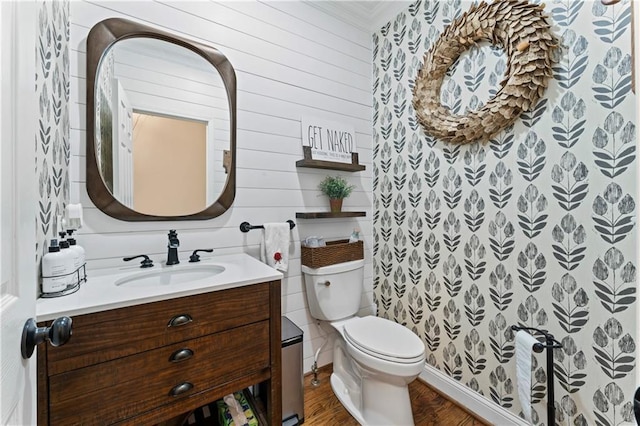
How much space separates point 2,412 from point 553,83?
78.0 inches

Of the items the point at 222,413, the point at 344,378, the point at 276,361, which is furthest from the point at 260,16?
the point at 344,378

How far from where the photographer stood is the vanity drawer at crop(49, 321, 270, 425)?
0.82 metres

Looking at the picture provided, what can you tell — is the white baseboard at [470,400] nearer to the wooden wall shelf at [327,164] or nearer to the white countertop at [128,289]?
the white countertop at [128,289]

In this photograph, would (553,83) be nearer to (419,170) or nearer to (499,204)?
(499,204)

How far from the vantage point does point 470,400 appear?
1.55 m

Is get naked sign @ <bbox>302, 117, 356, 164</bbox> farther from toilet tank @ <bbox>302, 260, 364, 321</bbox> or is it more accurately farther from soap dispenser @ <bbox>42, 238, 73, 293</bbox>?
soap dispenser @ <bbox>42, 238, 73, 293</bbox>

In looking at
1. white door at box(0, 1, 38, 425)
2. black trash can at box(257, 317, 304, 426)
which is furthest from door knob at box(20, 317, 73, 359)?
black trash can at box(257, 317, 304, 426)

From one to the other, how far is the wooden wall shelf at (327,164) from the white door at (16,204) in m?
1.32

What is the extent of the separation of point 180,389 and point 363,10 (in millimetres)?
2521

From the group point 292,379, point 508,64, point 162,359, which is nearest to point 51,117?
point 162,359

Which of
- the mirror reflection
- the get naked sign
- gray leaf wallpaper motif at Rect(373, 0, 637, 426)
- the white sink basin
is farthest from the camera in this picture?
the get naked sign

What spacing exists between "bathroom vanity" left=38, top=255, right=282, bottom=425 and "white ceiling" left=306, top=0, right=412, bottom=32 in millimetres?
1894

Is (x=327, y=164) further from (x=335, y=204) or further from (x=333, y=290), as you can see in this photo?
(x=333, y=290)

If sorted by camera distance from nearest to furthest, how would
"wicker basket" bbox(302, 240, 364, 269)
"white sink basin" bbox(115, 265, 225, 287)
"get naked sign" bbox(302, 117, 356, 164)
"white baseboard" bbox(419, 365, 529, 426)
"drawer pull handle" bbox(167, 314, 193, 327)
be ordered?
"drawer pull handle" bbox(167, 314, 193, 327) < "white sink basin" bbox(115, 265, 225, 287) < "white baseboard" bbox(419, 365, 529, 426) < "wicker basket" bbox(302, 240, 364, 269) < "get naked sign" bbox(302, 117, 356, 164)
